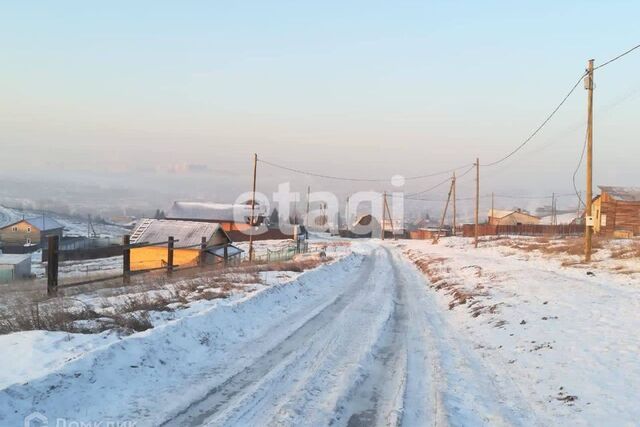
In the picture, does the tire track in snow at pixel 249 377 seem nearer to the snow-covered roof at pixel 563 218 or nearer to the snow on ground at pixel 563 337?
the snow on ground at pixel 563 337

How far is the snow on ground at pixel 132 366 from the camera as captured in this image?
4906 mm

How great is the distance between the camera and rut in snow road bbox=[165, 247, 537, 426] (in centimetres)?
525

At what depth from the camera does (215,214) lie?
298 ft

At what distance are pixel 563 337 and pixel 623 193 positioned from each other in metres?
51.5

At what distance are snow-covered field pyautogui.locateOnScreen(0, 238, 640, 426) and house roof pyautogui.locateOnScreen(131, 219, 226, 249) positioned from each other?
25135mm

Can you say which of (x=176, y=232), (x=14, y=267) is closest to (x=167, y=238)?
(x=176, y=232)

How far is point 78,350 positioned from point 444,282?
15984 mm

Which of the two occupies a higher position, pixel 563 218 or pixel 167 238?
pixel 563 218

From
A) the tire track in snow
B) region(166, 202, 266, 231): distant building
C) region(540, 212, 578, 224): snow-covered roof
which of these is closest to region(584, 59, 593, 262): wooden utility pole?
the tire track in snow

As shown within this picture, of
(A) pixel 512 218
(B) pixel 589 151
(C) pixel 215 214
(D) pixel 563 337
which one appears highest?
Result: (B) pixel 589 151

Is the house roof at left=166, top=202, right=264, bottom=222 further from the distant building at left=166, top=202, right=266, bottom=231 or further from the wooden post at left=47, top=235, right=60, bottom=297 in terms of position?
the wooden post at left=47, top=235, right=60, bottom=297

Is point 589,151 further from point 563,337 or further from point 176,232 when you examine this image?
point 176,232

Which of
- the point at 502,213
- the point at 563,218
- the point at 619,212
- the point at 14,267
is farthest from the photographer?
the point at 563,218

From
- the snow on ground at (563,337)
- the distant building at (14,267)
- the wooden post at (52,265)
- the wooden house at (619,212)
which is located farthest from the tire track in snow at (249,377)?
the wooden house at (619,212)
